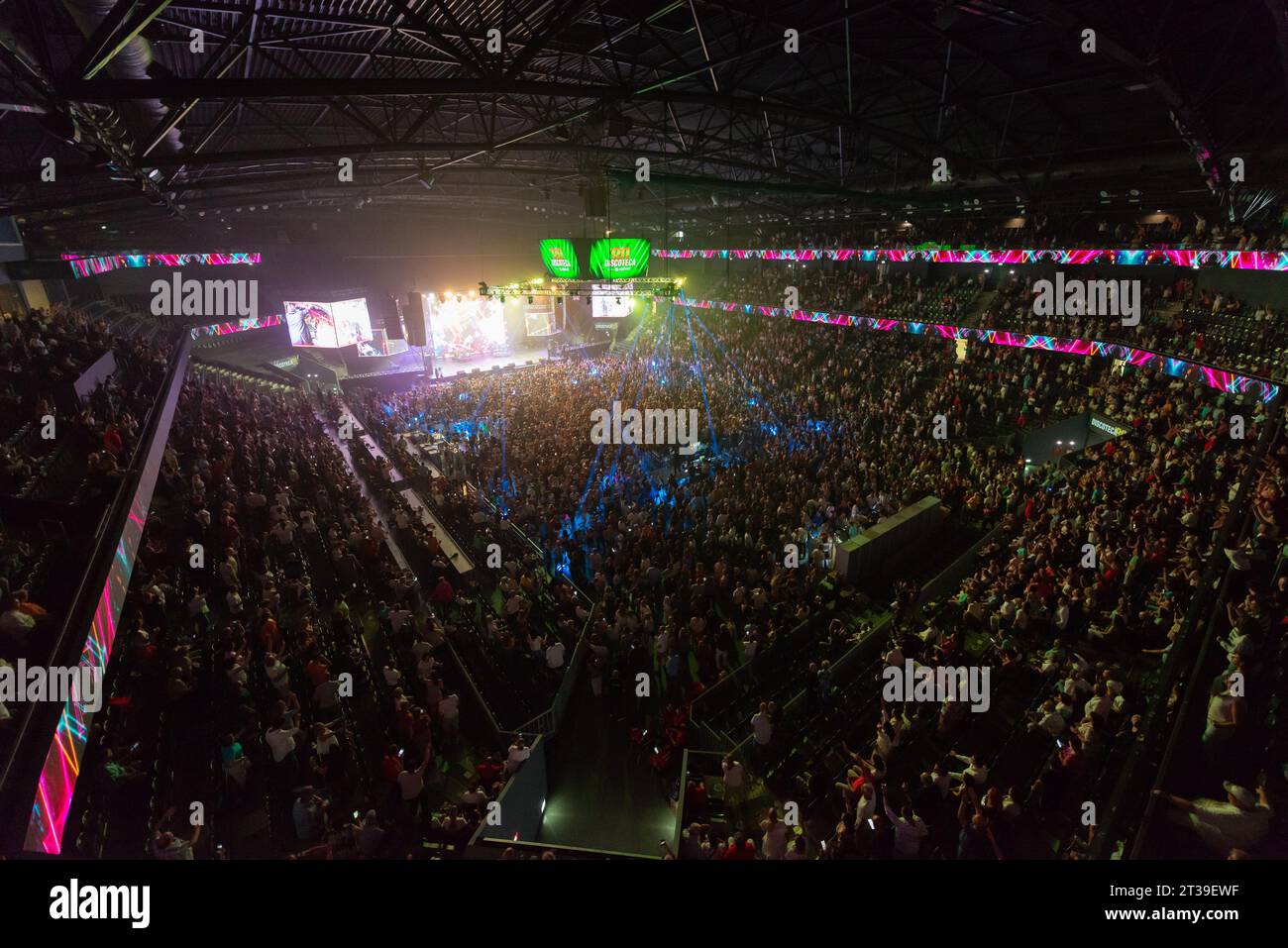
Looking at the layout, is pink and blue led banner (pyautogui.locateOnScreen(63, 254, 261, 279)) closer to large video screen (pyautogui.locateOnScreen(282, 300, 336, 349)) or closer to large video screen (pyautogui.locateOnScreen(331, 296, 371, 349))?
large video screen (pyautogui.locateOnScreen(282, 300, 336, 349))

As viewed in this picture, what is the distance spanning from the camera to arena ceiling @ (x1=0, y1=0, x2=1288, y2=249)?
659 centimetres

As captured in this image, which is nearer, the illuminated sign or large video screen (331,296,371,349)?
the illuminated sign

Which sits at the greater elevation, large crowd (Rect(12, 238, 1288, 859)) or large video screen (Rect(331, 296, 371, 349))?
large video screen (Rect(331, 296, 371, 349))

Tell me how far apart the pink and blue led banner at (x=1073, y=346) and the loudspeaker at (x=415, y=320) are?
18112 mm

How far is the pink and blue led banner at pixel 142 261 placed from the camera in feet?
55.3

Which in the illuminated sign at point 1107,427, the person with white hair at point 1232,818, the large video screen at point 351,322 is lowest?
the person with white hair at point 1232,818

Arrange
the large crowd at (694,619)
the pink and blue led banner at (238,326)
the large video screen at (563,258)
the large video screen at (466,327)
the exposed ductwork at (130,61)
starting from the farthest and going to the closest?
the large video screen at (466,327) < the pink and blue led banner at (238,326) < the large video screen at (563,258) < the large crowd at (694,619) < the exposed ductwork at (130,61)

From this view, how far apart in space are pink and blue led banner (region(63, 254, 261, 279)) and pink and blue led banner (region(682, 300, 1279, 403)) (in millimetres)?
25037

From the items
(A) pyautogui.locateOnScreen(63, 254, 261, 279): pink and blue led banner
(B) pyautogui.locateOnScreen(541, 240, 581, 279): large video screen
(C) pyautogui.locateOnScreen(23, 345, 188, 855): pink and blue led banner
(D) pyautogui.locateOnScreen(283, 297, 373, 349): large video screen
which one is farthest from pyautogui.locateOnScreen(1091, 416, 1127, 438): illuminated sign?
(D) pyautogui.locateOnScreen(283, 297, 373, 349): large video screen

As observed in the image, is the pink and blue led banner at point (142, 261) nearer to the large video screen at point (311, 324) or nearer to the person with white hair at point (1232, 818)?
the large video screen at point (311, 324)

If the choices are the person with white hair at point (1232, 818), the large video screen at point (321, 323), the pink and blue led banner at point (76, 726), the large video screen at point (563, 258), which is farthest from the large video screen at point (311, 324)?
the person with white hair at point (1232, 818)

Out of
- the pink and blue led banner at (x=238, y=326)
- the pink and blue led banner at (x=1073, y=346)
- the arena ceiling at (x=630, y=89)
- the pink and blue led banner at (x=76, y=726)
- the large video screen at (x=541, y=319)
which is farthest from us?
the large video screen at (x=541, y=319)

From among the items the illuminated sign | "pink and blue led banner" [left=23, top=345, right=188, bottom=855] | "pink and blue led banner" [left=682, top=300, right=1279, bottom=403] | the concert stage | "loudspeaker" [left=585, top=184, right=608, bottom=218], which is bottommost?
"pink and blue led banner" [left=23, top=345, right=188, bottom=855]
